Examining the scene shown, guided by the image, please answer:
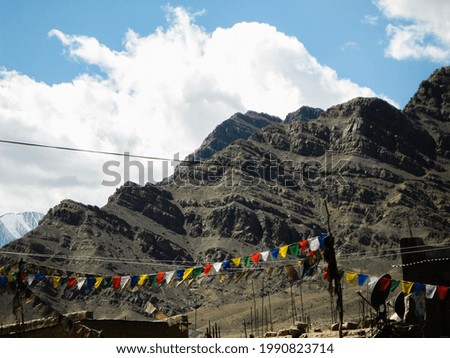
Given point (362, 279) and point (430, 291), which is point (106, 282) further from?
point (430, 291)

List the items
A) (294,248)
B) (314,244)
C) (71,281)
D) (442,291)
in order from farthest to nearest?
(71,281), (294,248), (442,291), (314,244)

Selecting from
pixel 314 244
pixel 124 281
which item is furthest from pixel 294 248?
pixel 124 281

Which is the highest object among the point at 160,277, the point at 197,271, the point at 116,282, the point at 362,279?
Answer: the point at 197,271

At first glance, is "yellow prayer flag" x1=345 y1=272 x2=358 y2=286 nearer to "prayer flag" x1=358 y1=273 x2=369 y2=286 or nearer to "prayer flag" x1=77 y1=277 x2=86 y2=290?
"prayer flag" x1=358 y1=273 x2=369 y2=286

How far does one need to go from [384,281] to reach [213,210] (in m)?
170

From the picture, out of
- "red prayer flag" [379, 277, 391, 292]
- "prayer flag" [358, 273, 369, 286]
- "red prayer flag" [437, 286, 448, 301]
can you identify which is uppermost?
"prayer flag" [358, 273, 369, 286]

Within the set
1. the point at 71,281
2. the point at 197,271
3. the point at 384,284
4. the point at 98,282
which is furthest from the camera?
the point at 71,281

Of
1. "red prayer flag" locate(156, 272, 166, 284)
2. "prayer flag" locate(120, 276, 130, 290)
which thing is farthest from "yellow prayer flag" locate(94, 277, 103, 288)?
"red prayer flag" locate(156, 272, 166, 284)

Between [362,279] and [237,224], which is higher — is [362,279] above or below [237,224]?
below

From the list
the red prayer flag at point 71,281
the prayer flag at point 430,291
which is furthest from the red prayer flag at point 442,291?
the red prayer flag at point 71,281

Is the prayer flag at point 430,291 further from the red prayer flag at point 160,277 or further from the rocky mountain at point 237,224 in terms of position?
the rocky mountain at point 237,224

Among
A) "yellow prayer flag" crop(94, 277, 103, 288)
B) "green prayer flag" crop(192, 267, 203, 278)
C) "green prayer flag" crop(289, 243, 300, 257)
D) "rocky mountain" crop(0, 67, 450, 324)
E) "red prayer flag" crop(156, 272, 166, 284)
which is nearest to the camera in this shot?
"green prayer flag" crop(289, 243, 300, 257)

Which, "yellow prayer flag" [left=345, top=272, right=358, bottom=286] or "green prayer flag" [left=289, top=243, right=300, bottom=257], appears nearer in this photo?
"green prayer flag" [left=289, top=243, right=300, bottom=257]

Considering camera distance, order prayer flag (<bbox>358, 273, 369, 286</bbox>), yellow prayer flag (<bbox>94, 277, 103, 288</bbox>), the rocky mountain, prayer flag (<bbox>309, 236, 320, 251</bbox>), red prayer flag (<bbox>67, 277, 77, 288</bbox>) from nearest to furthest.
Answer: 1. prayer flag (<bbox>309, 236, 320, 251</bbox>)
2. prayer flag (<bbox>358, 273, 369, 286</bbox>)
3. yellow prayer flag (<bbox>94, 277, 103, 288</bbox>)
4. red prayer flag (<bbox>67, 277, 77, 288</bbox>)
5. the rocky mountain
